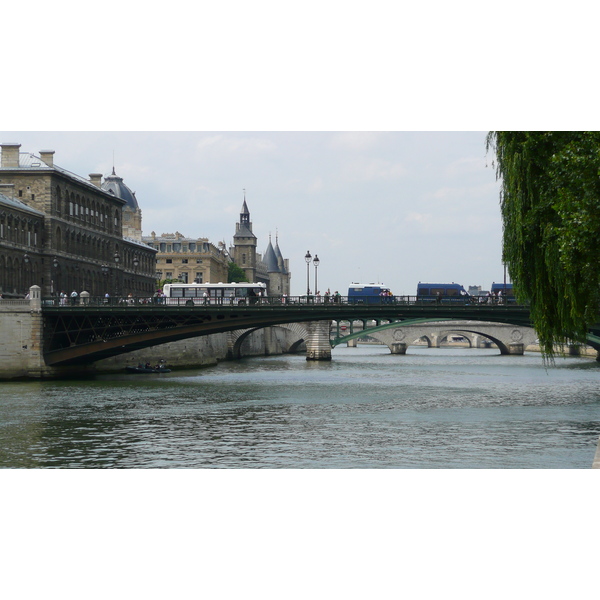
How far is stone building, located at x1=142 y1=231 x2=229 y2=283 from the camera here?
16100 cm

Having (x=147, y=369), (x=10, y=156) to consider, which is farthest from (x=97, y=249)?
(x=147, y=369)

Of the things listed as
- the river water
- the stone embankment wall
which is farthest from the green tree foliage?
the stone embankment wall

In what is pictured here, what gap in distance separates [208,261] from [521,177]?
138m

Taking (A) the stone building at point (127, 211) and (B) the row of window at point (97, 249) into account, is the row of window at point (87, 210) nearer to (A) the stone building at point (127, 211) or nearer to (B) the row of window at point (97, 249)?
(B) the row of window at point (97, 249)

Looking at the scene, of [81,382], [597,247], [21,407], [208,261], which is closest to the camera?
[597,247]

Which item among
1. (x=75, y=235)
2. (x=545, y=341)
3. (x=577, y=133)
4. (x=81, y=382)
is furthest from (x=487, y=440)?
(x=75, y=235)

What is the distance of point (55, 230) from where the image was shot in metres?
83.8

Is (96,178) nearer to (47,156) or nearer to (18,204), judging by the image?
(47,156)

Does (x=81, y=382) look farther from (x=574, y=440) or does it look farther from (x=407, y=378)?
(x=574, y=440)

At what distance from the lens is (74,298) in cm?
6425

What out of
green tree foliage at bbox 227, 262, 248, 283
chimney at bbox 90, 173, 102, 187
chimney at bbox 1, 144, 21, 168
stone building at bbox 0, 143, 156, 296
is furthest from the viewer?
green tree foliage at bbox 227, 262, 248, 283

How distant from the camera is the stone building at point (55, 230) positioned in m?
78.6

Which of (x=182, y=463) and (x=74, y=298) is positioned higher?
(x=74, y=298)

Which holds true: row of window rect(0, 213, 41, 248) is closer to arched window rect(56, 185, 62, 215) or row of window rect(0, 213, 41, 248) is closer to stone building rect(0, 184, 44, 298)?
stone building rect(0, 184, 44, 298)
